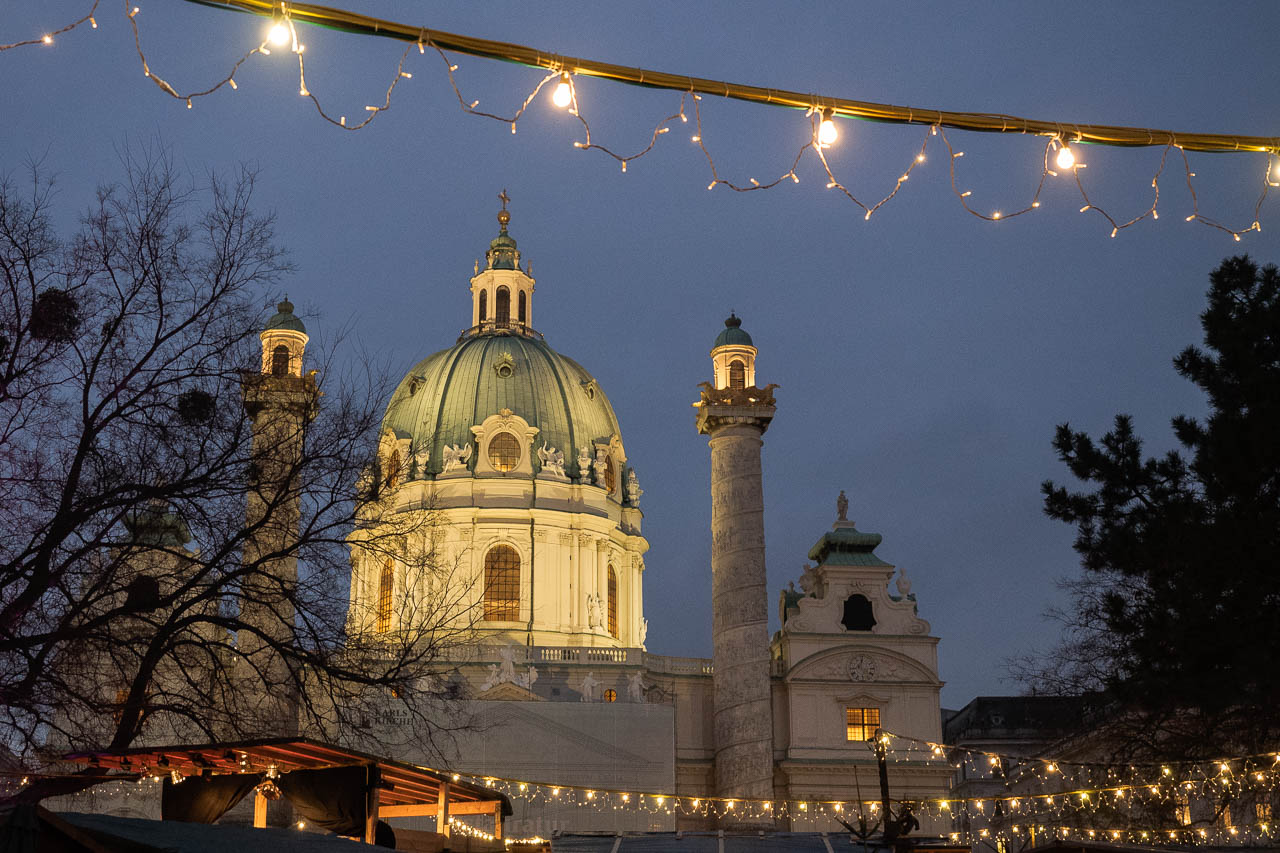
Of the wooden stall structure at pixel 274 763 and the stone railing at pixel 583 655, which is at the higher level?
the stone railing at pixel 583 655

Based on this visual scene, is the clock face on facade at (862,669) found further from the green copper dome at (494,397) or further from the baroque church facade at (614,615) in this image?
the green copper dome at (494,397)

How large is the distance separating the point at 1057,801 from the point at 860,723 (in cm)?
1554

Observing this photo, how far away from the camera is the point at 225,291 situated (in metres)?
20.9

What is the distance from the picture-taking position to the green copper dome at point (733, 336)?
195 ft

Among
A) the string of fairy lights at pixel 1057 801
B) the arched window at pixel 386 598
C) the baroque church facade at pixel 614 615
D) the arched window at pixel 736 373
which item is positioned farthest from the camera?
the arched window at pixel 736 373

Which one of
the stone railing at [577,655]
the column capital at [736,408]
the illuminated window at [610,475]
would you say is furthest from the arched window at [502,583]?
the column capital at [736,408]

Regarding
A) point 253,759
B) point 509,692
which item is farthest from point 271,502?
point 509,692

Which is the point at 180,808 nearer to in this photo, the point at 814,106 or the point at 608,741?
the point at 814,106

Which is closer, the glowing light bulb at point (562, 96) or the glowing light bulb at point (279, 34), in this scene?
the glowing light bulb at point (279, 34)

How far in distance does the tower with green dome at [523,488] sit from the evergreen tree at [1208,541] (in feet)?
105

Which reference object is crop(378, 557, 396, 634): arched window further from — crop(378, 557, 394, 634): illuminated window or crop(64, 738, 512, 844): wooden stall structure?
crop(64, 738, 512, 844): wooden stall structure

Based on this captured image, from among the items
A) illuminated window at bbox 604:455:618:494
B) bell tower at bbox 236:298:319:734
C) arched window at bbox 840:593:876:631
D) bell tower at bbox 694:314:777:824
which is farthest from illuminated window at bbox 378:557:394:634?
bell tower at bbox 236:298:319:734

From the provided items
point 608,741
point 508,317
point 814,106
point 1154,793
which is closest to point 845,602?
point 608,741

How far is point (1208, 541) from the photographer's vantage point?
86.2 ft
